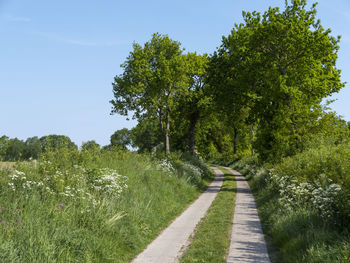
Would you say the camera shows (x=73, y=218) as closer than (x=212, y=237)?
Yes

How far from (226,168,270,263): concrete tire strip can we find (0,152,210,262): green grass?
259 centimetres

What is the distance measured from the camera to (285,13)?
23.0m

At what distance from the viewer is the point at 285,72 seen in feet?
75.6

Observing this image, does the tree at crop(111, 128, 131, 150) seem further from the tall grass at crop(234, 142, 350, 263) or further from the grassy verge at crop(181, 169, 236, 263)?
the tall grass at crop(234, 142, 350, 263)

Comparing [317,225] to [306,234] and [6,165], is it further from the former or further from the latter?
[6,165]

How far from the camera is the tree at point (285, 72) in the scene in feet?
71.2

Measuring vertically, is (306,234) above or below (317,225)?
below

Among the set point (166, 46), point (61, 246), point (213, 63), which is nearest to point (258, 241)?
point (61, 246)

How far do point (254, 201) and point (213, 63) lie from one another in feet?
50.7

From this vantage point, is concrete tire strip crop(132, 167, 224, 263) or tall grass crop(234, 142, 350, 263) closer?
tall grass crop(234, 142, 350, 263)

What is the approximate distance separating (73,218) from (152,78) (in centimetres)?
2558

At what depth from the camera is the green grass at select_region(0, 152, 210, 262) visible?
6.25 meters

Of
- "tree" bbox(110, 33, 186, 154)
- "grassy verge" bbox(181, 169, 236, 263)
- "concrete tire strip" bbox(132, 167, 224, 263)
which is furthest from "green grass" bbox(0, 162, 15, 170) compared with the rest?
"tree" bbox(110, 33, 186, 154)

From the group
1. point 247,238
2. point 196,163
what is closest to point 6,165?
point 247,238
